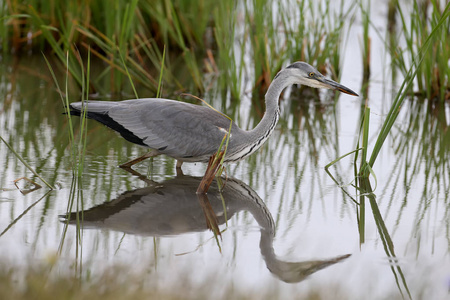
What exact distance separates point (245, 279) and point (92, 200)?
61.2 inches

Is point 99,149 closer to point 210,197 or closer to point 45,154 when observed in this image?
point 45,154

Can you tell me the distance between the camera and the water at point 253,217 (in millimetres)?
3885

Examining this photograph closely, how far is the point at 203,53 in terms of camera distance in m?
10.6

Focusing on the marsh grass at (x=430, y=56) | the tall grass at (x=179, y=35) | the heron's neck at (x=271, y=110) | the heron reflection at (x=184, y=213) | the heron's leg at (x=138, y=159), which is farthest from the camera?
the tall grass at (x=179, y=35)

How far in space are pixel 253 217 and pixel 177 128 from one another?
1140mm

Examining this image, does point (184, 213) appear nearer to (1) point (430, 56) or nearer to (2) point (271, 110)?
(2) point (271, 110)

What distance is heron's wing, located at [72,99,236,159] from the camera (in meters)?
5.66

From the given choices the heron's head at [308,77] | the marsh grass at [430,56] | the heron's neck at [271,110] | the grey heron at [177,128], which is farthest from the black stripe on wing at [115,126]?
the marsh grass at [430,56]

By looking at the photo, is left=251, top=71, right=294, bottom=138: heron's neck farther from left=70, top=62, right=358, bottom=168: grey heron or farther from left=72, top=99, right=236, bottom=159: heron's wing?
left=72, top=99, right=236, bottom=159: heron's wing

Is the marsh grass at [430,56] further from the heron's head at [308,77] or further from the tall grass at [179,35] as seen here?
the heron's head at [308,77]

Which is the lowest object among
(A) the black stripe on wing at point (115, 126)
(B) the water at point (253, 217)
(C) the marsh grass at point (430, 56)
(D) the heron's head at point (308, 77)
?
(B) the water at point (253, 217)

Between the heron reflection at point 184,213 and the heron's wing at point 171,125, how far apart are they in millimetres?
262

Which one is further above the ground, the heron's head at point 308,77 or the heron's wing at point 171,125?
the heron's head at point 308,77

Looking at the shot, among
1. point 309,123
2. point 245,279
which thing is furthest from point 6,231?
point 309,123
